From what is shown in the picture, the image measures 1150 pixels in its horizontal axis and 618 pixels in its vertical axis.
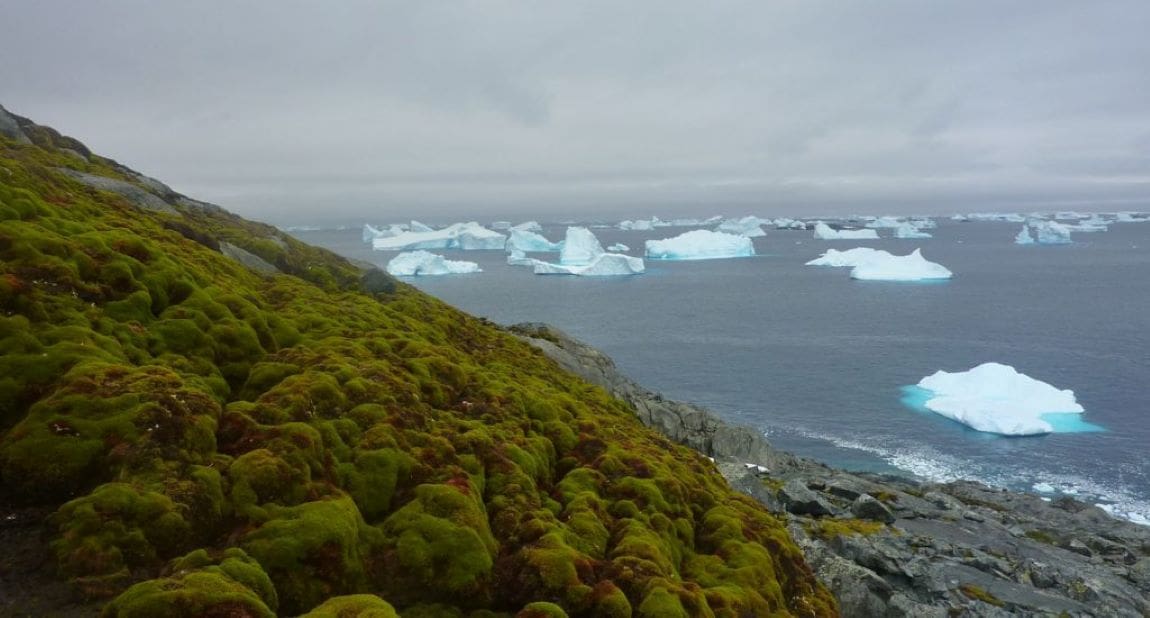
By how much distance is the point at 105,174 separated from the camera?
35.0 meters

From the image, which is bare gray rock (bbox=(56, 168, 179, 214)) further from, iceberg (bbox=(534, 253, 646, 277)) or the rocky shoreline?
iceberg (bbox=(534, 253, 646, 277))

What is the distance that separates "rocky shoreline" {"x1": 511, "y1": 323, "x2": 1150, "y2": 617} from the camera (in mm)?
23422

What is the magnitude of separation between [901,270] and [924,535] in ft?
515

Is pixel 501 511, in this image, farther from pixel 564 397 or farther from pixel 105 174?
pixel 105 174

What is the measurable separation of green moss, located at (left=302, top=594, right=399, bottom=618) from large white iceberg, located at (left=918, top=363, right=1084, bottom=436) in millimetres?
70624

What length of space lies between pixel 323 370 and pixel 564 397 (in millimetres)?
8955

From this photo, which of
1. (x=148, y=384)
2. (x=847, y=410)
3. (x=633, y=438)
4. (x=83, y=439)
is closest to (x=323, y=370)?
(x=148, y=384)

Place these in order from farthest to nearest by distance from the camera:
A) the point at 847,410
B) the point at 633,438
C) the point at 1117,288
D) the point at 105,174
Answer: the point at 1117,288
the point at 847,410
the point at 105,174
the point at 633,438

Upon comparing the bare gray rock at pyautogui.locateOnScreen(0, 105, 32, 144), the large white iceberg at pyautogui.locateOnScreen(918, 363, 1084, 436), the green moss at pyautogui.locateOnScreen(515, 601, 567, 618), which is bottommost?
the large white iceberg at pyautogui.locateOnScreen(918, 363, 1084, 436)

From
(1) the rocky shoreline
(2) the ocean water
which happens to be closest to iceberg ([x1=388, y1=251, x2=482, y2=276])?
(2) the ocean water

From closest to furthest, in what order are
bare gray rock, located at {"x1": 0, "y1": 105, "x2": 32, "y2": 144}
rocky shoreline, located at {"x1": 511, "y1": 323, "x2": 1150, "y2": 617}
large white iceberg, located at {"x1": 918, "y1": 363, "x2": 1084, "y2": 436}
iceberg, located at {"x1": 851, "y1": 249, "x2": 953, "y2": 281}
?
rocky shoreline, located at {"x1": 511, "y1": 323, "x2": 1150, "y2": 617} < bare gray rock, located at {"x1": 0, "y1": 105, "x2": 32, "y2": 144} < large white iceberg, located at {"x1": 918, "y1": 363, "x2": 1084, "y2": 436} < iceberg, located at {"x1": 851, "y1": 249, "x2": 953, "y2": 281}

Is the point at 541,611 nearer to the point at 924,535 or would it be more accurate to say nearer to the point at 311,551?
the point at 311,551

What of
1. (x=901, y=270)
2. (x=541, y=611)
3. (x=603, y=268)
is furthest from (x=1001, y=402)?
(x=603, y=268)

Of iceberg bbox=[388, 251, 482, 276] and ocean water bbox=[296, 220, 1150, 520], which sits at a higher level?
iceberg bbox=[388, 251, 482, 276]
